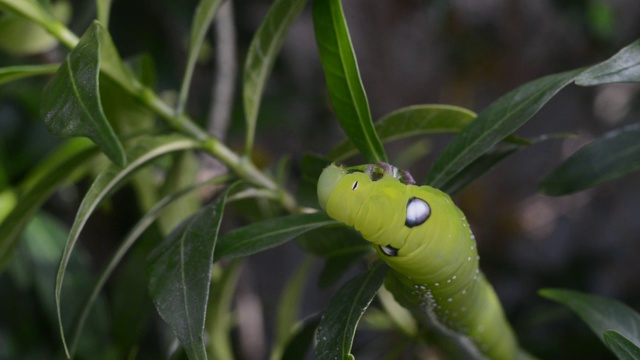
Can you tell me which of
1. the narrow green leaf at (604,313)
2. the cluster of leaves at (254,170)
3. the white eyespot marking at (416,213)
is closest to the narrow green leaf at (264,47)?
the cluster of leaves at (254,170)

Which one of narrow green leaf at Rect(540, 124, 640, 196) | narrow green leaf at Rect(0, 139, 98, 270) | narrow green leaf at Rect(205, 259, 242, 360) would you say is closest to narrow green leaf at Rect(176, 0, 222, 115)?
narrow green leaf at Rect(0, 139, 98, 270)

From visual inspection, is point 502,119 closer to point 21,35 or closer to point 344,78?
point 344,78

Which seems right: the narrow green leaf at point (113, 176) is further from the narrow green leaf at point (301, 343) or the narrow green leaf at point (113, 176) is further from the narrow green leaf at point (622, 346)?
the narrow green leaf at point (622, 346)

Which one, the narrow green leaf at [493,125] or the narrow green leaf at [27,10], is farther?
the narrow green leaf at [27,10]

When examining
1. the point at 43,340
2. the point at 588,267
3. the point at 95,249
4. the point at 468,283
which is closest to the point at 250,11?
the point at 95,249

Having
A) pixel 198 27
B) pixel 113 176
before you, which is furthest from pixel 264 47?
pixel 113 176

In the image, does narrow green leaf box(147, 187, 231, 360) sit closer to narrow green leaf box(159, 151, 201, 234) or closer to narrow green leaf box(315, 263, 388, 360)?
narrow green leaf box(315, 263, 388, 360)

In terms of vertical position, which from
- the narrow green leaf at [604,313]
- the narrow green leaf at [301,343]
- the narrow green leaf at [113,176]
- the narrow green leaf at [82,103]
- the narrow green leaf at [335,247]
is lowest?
the narrow green leaf at [301,343]
